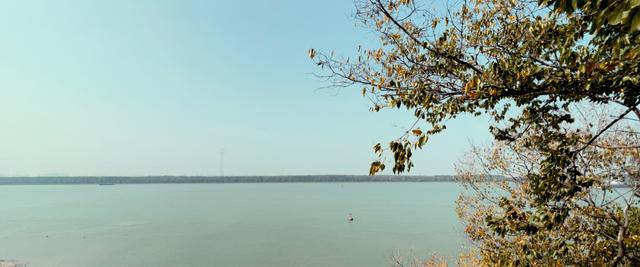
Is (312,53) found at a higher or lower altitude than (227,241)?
higher

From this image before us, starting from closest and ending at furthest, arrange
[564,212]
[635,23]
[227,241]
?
[635,23] < [564,212] < [227,241]

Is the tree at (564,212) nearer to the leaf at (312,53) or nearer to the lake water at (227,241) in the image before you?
the leaf at (312,53)

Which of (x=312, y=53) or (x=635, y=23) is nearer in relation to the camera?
(x=635, y=23)

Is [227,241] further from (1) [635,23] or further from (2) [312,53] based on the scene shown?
(1) [635,23]

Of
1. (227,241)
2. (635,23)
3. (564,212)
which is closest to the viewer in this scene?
(635,23)

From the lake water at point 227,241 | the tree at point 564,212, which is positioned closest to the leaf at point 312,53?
the tree at point 564,212

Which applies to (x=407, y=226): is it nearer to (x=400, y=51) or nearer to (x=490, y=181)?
(x=490, y=181)

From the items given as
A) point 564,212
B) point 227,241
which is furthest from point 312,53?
point 227,241

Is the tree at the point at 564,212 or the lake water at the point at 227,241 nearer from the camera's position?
the tree at the point at 564,212

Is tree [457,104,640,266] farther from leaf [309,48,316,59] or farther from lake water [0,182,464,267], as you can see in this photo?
lake water [0,182,464,267]

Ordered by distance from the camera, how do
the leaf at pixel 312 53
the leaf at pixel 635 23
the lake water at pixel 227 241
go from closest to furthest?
the leaf at pixel 635 23 < the leaf at pixel 312 53 < the lake water at pixel 227 241

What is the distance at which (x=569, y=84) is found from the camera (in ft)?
10.7

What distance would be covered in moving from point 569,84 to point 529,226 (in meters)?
2.19

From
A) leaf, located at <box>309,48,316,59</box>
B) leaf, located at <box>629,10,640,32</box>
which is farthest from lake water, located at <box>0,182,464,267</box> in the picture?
leaf, located at <box>629,10,640,32</box>
